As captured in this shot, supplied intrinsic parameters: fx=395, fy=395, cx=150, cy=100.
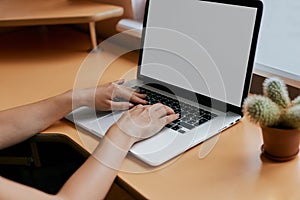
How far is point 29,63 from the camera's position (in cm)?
150

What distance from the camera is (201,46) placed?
1.04 meters

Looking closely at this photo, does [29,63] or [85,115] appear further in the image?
[29,63]

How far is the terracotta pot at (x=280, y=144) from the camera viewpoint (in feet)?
2.49

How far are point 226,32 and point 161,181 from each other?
16.4 inches

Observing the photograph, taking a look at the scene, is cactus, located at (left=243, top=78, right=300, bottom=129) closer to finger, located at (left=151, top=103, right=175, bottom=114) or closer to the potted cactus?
the potted cactus

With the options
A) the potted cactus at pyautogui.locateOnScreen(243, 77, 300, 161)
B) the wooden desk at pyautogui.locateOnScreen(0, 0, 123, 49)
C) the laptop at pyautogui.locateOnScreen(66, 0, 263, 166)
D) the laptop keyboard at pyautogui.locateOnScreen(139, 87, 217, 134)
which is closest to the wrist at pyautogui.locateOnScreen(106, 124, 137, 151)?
the laptop at pyautogui.locateOnScreen(66, 0, 263, 166)

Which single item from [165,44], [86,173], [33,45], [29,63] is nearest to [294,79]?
[165,44]

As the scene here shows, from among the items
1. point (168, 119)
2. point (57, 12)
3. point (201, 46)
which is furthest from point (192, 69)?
point (57, 12)

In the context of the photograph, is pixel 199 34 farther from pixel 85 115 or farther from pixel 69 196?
pixel 69 196

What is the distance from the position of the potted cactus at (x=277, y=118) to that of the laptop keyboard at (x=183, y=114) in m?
0.19

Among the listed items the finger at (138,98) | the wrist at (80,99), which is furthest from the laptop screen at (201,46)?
the wrist at (80,99)

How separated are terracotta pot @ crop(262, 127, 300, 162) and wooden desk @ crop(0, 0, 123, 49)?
876 millimetres

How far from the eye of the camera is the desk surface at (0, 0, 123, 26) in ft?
4.78

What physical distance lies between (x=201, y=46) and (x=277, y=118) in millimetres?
350
